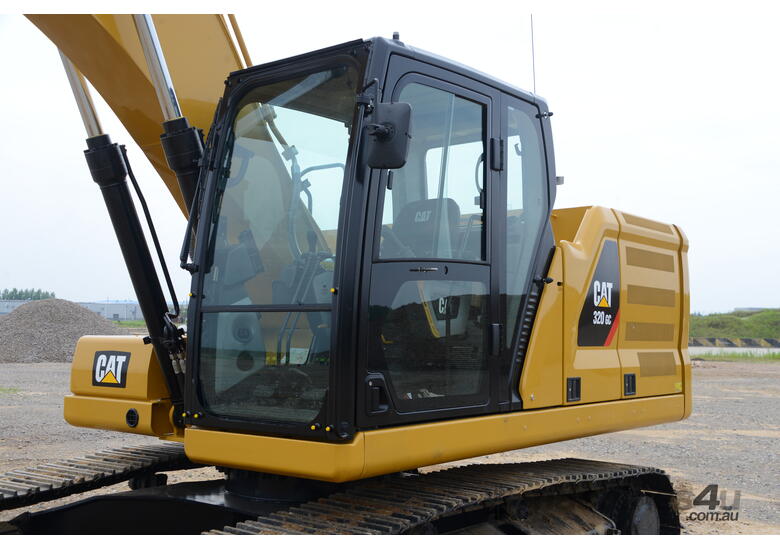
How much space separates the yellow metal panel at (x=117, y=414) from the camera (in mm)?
4297

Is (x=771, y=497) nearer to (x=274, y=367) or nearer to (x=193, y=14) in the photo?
(x=274, y=367)

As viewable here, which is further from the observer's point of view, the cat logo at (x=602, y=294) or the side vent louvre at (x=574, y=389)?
the cat logo at (x=602, y=294)

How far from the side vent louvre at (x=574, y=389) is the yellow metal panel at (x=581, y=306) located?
0.03 m

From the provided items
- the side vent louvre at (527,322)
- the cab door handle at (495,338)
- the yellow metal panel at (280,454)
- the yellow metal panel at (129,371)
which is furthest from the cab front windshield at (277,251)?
the side vent louvre at (527,322)

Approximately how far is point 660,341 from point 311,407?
3210 mm

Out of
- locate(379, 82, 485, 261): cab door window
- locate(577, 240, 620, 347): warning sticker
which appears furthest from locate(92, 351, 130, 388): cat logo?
locate(577, 240, 620, 347): warning sticker

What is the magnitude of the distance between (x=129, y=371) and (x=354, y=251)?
5.88 ft

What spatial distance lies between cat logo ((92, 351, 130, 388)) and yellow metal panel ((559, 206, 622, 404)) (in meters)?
2.51

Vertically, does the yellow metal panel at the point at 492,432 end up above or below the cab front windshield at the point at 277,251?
below

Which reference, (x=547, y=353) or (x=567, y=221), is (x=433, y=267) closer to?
(x=547, y=353)

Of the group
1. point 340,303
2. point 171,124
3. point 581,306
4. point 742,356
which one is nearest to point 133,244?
point 171,124

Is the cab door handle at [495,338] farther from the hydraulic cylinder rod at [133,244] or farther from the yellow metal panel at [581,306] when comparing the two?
the hydraulic cylinder rod at [133,244]

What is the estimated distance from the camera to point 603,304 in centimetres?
504

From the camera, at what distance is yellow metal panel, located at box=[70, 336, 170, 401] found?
4.36m
